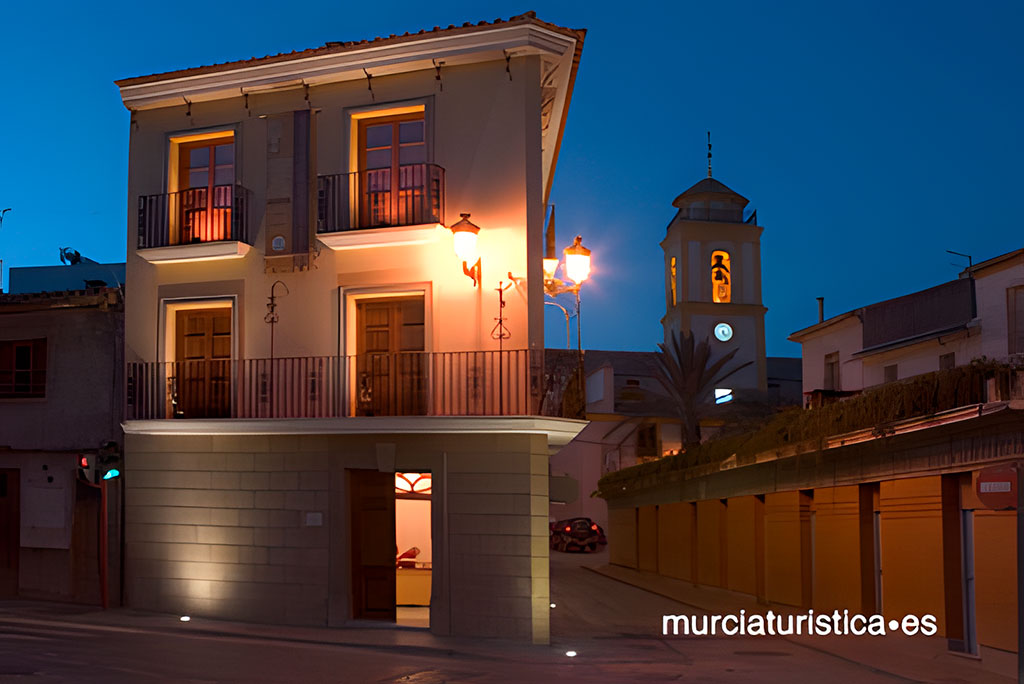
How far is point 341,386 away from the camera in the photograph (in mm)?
17047

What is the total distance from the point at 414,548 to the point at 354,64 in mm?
8328

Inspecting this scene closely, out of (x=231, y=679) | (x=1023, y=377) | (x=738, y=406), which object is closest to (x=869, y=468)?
(x=1023, y=377)

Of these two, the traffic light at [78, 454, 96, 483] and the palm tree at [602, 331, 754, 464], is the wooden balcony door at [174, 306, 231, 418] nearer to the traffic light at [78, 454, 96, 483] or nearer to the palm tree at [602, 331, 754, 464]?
the traffic light at [78, 454, 96, 483]

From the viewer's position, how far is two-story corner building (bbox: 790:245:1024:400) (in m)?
27.1

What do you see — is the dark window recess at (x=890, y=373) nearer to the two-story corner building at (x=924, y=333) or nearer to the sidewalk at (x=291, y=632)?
the two-story corner building at (x=924, y=333)

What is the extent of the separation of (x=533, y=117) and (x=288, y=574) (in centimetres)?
828

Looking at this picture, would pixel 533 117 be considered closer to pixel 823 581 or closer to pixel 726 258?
pixel 823 581

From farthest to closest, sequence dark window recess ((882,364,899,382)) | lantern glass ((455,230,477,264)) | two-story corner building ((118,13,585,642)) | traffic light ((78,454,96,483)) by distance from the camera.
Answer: dark window recess ((882,364,899,382)) → traffic light ((78,454,96,483)) → two-story corner building ((118,13,585,642)) → lantern glass ((455,230,477,264))

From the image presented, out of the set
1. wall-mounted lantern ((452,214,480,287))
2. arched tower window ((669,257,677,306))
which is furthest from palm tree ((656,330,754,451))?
wall-mounted lantern ((452,214,480,287))

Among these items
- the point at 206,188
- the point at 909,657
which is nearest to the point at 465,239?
the point at 206,188

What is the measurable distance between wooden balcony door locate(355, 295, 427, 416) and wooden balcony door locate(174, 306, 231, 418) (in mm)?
2437

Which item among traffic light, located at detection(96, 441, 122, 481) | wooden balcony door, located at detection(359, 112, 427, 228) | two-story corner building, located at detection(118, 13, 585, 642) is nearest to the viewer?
two-story corner building, located at detection(118, 13, 585, 642)

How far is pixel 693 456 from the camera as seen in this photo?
28.2m

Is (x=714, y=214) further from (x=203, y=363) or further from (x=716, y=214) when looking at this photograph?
(x=203, y=363)
